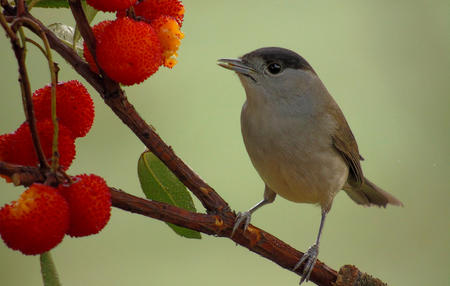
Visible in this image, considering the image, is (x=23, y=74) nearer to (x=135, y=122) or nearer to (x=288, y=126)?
(x=135, y=122)

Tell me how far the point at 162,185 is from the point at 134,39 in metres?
0.57

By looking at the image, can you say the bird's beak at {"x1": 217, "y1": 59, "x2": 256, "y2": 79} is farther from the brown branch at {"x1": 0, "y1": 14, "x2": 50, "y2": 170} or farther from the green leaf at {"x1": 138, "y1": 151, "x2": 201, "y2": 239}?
the brown branch at {"x1": 0, "y1": 14, "x2": 50, "y2": 170}

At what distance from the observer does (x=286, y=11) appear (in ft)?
22.0

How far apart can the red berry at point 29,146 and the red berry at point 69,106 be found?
0.07 meters

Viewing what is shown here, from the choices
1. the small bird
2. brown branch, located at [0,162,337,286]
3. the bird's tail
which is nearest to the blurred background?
the bird's tail

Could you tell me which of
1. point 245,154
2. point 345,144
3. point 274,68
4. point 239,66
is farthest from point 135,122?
point 245,154

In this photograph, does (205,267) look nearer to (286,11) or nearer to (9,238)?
(286,11)

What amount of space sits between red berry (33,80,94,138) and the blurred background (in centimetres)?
376

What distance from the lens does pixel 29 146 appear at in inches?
57.1

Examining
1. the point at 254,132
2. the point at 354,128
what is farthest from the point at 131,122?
the point at 354,128

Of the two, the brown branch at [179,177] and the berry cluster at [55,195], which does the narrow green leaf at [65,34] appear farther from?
the berry cluster at [55,195]

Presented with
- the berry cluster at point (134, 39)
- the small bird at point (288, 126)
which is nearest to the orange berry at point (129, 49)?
the berry cluster at point (134, 39)

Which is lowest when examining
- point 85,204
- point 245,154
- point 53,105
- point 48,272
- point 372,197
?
point 48,272

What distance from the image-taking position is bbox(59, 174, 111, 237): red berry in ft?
4.41
